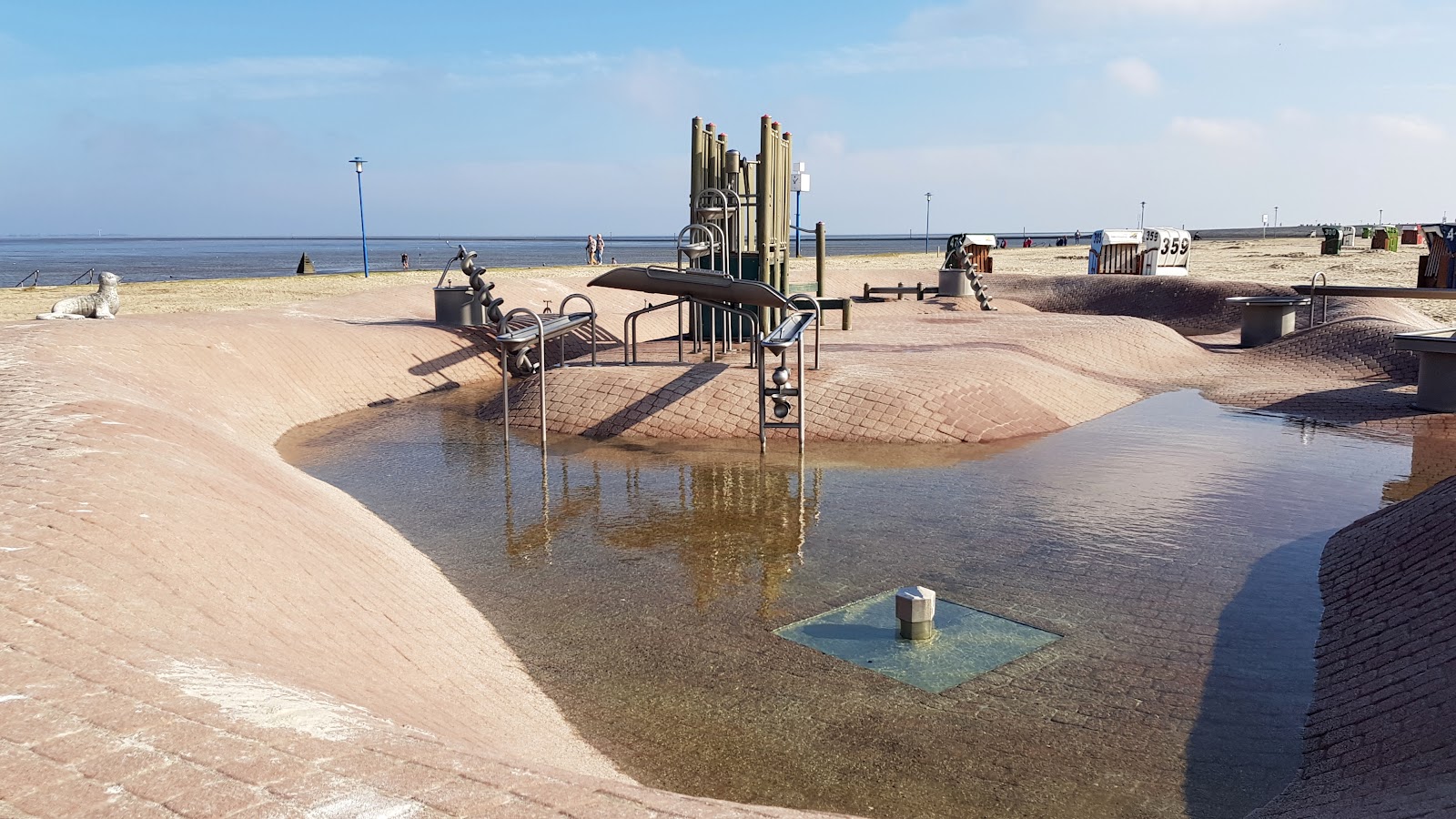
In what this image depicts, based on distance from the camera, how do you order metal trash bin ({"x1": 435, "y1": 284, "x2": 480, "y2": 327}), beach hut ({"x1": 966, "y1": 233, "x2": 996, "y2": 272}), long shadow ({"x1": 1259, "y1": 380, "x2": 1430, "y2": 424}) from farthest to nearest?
beach hut ({"x1": 966, "y1": 233, "x2": 996, "y2": 272}) < metal trash bin ({"x1": 435, "y1": 284, "x2": 480, "y2": 327}) < long shadow ({"x1": 1259, "y1": 380, "x2": 1430, "y2": 424})

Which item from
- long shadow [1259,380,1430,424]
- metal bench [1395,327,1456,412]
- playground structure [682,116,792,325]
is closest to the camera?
metal bench [1395,327,1456,412]

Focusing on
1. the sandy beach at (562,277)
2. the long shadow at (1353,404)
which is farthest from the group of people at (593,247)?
the long shadow at (1353,404)

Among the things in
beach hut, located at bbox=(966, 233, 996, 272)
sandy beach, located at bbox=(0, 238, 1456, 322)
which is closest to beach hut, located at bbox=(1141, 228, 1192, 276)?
sandy beach, located at bbox=(0, 238, 1456, 322)

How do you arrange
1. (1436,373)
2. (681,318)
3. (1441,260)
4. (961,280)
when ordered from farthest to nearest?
(961,280)
(1441,260)
(681,318)
(1436,373)

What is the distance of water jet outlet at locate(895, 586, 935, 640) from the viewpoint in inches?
221

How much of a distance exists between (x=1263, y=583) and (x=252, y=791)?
6.00 metres

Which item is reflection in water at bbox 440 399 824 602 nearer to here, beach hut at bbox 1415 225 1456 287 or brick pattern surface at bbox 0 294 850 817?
brick pattern surface at bbox 0 294 850 817

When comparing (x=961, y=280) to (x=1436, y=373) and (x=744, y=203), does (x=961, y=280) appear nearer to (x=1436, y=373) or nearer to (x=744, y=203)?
(x=744, y=203)

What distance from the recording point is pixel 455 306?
17.0m

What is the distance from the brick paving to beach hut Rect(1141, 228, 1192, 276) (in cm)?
2003

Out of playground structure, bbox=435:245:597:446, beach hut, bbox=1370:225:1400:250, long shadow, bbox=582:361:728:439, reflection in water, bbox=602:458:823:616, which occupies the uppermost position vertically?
beach hut, bbox=1370:225:1400:250

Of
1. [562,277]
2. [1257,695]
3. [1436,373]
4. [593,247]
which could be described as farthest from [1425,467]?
[593,247]

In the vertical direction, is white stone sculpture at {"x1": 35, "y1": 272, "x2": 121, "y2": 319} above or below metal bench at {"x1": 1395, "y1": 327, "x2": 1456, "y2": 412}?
above

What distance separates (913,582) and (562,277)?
Result: 20882 millimetres
